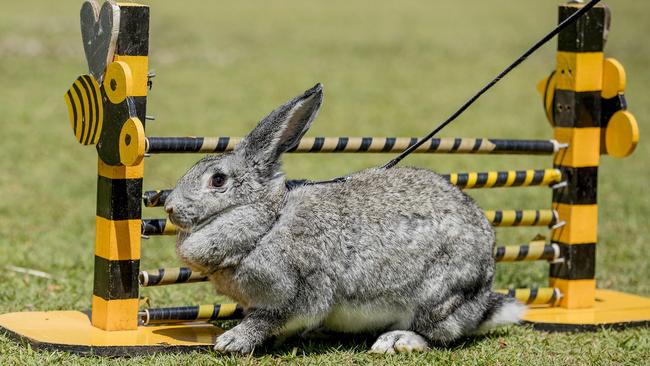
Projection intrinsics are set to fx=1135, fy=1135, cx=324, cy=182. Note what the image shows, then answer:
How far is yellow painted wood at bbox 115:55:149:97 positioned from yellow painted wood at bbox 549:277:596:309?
7.98ft

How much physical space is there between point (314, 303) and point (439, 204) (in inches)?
28.4

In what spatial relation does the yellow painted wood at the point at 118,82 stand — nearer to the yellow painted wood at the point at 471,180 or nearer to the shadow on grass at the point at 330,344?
the shadow on grass at the point at 330,344

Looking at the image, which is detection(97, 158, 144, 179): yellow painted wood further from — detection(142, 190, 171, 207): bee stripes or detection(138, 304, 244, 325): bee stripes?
detection(138, 304, 244, 325): bee stripes

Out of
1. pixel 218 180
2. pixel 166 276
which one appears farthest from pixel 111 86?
pixel 166 276

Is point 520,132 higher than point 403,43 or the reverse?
the reverse

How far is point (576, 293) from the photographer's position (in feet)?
19.3

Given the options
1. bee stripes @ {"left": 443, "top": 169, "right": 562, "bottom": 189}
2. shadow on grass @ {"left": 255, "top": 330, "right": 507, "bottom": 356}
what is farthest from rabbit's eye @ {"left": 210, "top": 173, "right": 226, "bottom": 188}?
bee stripes @ {"left": 443, "top": 169, "right": 562, "bottom": 189}

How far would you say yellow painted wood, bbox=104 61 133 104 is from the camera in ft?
15.4

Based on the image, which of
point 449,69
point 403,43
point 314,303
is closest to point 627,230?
point 314,303

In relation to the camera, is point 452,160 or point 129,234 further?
point 452,160

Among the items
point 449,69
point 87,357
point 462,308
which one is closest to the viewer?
point 87,357

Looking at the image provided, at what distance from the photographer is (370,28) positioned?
71.7 feet

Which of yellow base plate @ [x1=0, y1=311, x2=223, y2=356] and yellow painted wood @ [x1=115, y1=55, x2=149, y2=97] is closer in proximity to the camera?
yellow base plate @ [x1=0, y1=311, x2=223, y2=356]

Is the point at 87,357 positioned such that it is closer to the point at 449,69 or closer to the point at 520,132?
the point at 520,132
